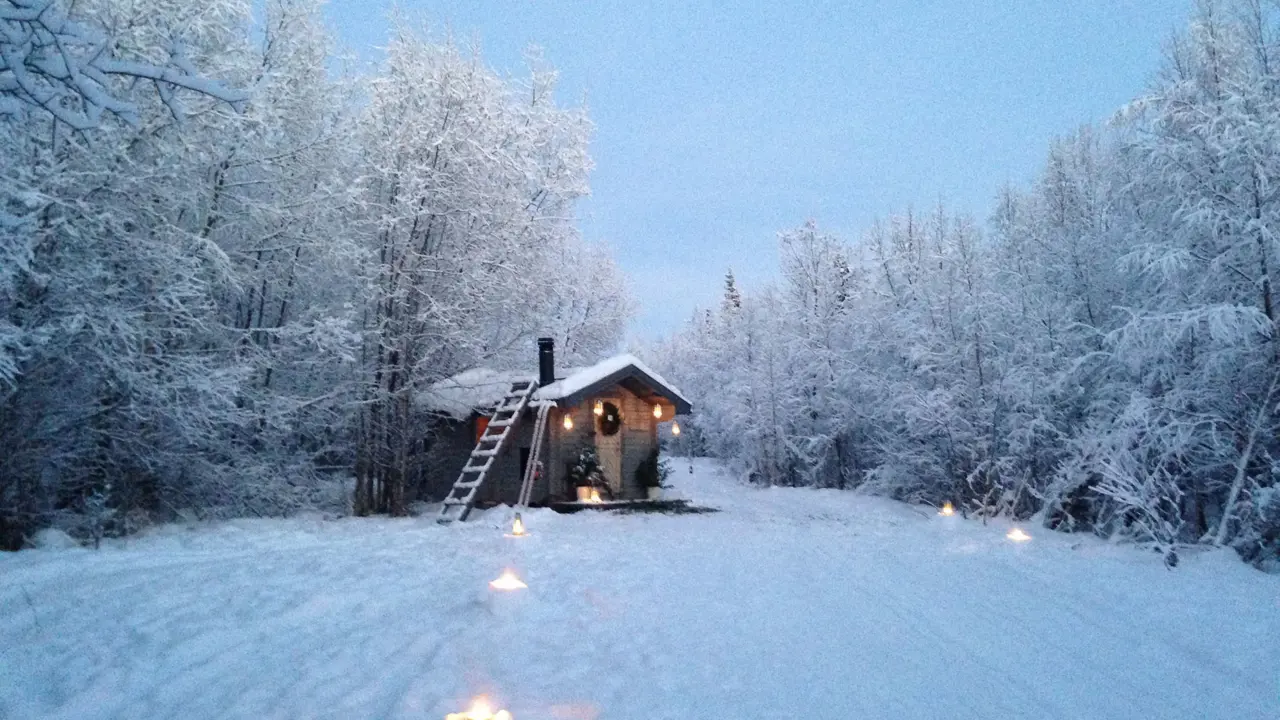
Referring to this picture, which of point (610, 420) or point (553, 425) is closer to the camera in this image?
point (553, 425)

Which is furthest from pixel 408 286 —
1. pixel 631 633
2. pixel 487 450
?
pixel 631 633

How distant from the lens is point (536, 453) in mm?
16344

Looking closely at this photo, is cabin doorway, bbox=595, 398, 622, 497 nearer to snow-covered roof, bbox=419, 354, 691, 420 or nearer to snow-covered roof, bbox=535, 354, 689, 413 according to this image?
snow-covered roof, bbox=419, 354, 691, 420

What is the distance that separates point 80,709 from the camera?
433 cm

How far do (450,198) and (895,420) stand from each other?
14.7 metres

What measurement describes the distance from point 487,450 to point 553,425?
1.62 meters

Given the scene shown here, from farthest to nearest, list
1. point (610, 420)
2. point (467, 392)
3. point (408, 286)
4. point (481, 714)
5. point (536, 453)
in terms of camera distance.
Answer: point (610, 420), point (467, 392), point (536, 453), point (408, 286), point (481, 714)

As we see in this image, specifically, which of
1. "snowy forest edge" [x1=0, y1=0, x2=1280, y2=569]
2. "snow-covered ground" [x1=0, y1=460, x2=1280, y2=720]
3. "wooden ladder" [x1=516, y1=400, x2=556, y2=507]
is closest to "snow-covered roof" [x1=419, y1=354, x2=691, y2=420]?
"wooden ladder" [x1=516, y1=400, x2=556, y2=507]

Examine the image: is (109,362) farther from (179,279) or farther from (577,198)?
(577,198)

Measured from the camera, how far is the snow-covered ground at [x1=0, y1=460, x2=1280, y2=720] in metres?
4.56

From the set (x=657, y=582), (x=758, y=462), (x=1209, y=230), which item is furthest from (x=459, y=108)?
(x=758, y=462)

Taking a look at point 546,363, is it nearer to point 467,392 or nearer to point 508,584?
point 467,392

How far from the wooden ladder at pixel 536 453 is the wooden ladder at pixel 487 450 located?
17.2 inches

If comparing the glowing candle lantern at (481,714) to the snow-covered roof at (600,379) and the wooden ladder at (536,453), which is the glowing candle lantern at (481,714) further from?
the snow-covered roof at (600,379)
